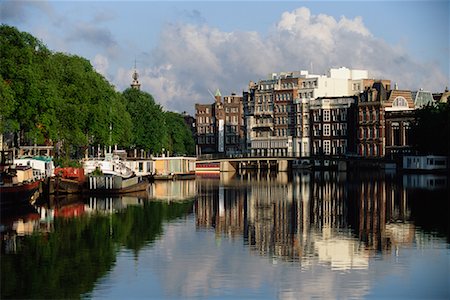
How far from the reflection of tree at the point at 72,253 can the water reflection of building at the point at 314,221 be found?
171 inches

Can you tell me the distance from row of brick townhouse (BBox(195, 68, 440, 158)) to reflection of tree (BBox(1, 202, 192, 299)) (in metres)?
108

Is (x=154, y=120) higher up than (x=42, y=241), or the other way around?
(x=154, y=120)

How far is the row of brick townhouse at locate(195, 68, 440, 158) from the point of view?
169375 millimetres

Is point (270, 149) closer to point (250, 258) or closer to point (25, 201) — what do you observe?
point (25, 201)

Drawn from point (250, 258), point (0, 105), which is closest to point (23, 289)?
point (250, 258)

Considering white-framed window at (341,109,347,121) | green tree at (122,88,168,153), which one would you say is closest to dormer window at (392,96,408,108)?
white-framed window at (341,109,347,121)

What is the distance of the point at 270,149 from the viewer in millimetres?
194375

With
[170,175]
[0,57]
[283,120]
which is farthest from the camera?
[283,120]

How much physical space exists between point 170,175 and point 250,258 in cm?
8383

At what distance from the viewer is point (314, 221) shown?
2355 inches

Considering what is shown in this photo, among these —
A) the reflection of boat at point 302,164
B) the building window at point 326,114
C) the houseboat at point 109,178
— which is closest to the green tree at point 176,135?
the reflection of boat at point 302,164

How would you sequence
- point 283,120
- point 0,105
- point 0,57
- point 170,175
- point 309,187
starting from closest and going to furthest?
point 0,105, point 0,57, point 309,187, point 170,175, point 283,120

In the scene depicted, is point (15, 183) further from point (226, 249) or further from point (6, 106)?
point (226, 249)

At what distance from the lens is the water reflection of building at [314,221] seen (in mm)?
45531
